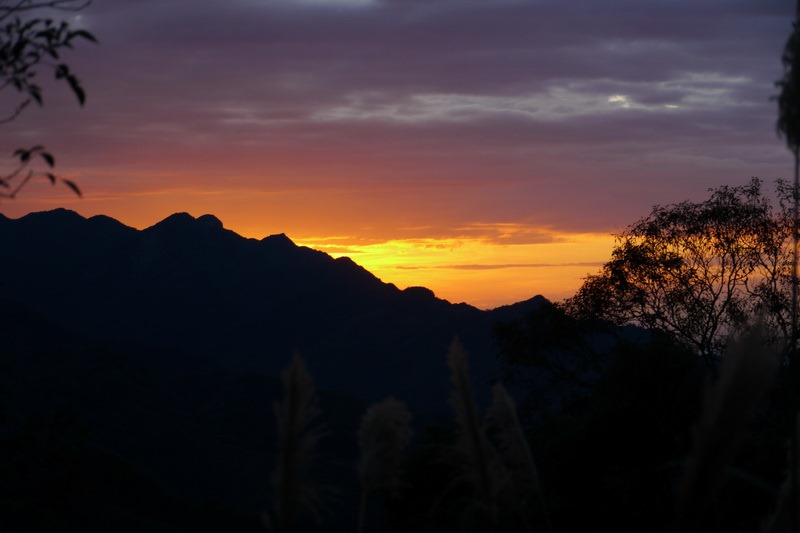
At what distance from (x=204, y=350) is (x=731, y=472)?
19166 cm

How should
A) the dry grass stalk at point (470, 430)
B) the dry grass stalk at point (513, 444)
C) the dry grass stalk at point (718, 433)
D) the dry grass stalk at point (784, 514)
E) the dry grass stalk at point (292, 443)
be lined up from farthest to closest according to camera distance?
1. the dry grass stalk at point (513, 444)
2. the dry grass stalk at point (470, 430)
3. the dry grass stalk at point (292, 443)
4. the dry grass stalk at point (784, 514)
5. the dry grass stalk at point (718, 433)

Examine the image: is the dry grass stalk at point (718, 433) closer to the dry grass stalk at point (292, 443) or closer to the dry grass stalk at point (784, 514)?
the dry grass stalk at point (784, 514)

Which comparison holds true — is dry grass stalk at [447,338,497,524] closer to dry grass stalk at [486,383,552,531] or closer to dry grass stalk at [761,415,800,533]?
dry grass stalk at [486,383,552,531]

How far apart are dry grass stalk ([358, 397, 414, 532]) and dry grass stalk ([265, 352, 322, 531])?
0.99m

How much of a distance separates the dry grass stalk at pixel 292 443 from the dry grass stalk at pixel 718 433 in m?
1.22

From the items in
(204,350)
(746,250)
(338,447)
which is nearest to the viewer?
(746,250)

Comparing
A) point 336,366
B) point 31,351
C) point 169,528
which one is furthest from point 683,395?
point 336,366

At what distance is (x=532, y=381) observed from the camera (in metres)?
31.3

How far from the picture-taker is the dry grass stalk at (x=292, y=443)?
274 cm

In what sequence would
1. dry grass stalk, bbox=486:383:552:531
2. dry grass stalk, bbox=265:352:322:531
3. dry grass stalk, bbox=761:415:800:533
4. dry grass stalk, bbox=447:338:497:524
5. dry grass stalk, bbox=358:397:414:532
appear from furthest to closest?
1. dry grass stalk, bbox=486:383:552:531
2. dry grass stalk, bbox=358:397:414:532
3. dry grass stalk, bbox=447:338:497:524
4. dry grass stalk, bbox=265:352:322:531
5. dry grass stalk, bbox=761:415:800:533

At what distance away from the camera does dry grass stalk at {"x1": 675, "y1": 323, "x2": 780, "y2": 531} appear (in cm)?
196

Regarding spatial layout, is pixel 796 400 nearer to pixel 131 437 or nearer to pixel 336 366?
pixel 131 437

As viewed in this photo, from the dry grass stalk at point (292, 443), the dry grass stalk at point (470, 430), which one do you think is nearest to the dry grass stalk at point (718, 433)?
the dry grass stalk at point (292, 443)

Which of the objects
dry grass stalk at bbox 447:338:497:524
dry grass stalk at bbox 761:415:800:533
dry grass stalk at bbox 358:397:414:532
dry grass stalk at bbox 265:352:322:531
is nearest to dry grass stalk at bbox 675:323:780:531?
dry grass stalk at bbox 761:415:800:533
